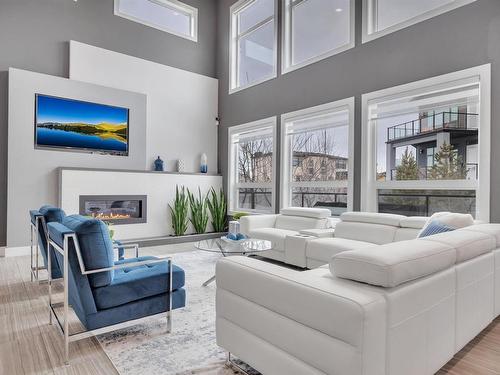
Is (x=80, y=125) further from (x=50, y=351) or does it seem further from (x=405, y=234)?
(x=405, y=234)

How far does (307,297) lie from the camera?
1426 mm

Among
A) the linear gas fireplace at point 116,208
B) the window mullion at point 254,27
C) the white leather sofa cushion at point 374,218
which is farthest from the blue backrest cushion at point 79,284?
the window mullion at point 254,27

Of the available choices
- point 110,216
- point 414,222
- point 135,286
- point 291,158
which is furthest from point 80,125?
point 414,222

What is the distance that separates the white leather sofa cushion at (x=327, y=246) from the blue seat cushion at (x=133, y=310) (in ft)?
6.22

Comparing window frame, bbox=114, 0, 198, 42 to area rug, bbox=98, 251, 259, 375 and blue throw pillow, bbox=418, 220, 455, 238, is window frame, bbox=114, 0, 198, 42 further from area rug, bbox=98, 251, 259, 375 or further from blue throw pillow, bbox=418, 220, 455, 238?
blue throw pillow, bbox=418, 220, 455, 238

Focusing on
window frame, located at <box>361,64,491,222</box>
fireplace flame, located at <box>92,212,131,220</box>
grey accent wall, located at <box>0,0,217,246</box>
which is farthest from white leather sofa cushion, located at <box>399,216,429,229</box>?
grey accent wall, located at <box>0,0,217,246</box>

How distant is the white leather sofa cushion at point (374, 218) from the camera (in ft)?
12.8

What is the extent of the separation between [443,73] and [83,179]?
5428 mm

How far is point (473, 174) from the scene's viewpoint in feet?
12.2

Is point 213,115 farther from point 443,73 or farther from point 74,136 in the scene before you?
point 443,73

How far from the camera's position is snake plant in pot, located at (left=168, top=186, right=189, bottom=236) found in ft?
21.1

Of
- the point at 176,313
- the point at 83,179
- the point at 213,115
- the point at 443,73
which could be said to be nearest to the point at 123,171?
the point at 83,179

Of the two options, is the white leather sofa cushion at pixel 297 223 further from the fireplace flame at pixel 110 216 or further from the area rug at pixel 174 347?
the fireplace flame at pixel 110 216

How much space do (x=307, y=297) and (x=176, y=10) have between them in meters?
7.32
